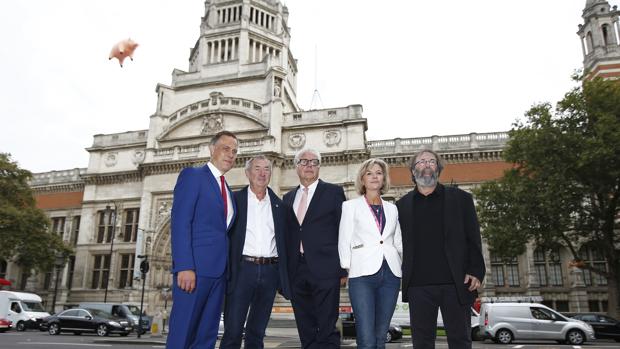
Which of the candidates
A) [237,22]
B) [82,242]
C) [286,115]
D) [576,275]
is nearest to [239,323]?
[286,115]

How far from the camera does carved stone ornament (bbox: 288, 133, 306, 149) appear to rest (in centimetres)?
3338

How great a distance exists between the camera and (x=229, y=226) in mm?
4980

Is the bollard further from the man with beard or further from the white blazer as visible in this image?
the man with beard

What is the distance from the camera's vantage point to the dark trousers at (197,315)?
416cm

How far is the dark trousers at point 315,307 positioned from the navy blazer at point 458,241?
87 cm

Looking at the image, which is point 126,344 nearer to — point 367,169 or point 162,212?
point 367,169

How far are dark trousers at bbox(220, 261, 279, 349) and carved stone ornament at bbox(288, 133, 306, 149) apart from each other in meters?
28.2

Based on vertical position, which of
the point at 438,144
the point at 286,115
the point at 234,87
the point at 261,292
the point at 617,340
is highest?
the point at 234,87

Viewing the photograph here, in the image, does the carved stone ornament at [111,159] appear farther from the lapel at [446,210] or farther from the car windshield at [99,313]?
the lapel at [446,210]

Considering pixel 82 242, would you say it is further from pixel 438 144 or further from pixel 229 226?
pixel 229 226

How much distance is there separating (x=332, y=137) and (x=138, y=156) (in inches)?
687

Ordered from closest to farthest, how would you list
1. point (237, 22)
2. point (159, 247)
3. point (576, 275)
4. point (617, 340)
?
point (617, 340) < point (576, 275) < point (159, 247) < point (237, 22)

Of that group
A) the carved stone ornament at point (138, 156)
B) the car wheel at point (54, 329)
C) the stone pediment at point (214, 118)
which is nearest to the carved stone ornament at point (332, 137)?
the stone pediment at point (214, 118)

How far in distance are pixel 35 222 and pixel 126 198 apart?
6928 millimetres
